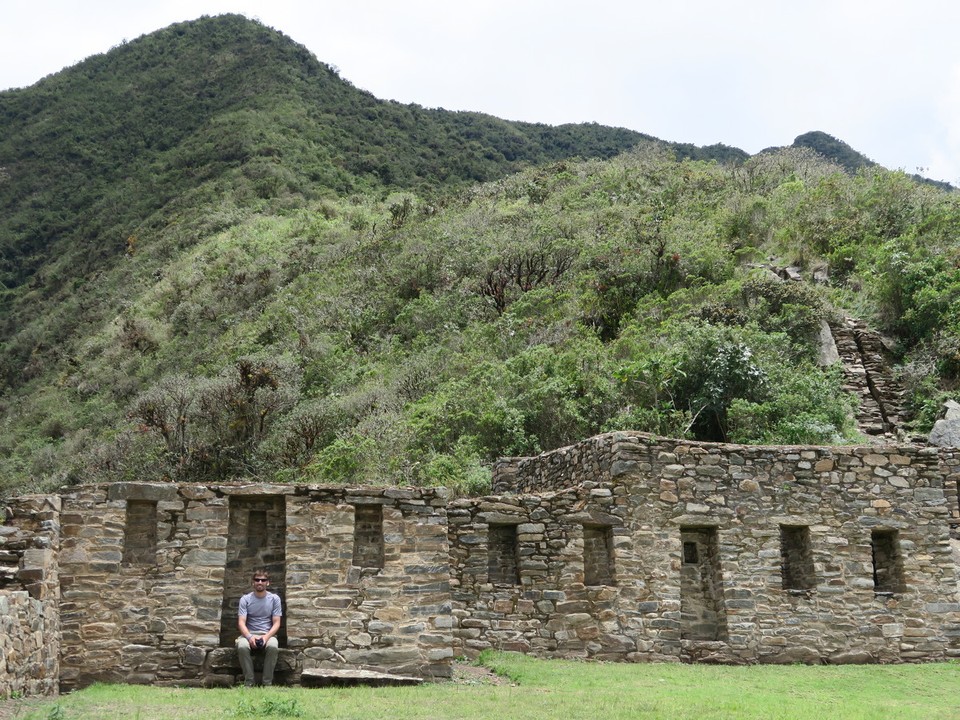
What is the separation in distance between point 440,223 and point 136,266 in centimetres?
2202

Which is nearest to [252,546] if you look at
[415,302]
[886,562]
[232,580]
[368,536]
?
[232,580]

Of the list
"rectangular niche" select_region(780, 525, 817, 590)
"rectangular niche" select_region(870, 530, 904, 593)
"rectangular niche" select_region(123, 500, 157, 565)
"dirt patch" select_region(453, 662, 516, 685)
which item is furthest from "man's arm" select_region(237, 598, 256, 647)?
"rectangular niche" select_region(870, 530, 904, 593)

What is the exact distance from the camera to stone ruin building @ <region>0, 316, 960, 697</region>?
35.2 ft

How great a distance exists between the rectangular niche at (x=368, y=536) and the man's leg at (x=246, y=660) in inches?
61.7

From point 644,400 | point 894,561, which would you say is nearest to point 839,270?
point 644,400

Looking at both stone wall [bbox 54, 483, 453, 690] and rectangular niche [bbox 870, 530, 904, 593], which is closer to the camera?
stone wall [bbox 54, 483, 453, 690]

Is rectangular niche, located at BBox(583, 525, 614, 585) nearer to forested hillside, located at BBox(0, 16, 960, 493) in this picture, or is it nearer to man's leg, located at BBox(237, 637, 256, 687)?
man's leg, located at BBox(237, 637, 256, 687)

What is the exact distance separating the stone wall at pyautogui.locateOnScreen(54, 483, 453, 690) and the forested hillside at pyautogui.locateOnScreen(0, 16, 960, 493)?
6582mm

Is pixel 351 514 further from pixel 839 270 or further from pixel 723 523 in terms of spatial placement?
pixel 839 270

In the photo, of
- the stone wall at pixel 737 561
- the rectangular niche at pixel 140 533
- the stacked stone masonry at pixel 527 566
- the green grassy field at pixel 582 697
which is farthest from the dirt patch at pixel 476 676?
the rectangular niche at pixel 140 533

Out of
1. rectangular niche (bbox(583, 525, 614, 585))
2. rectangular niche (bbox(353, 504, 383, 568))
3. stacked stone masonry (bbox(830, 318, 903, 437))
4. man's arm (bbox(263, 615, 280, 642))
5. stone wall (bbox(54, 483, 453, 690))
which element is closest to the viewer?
man's arm (bbox(263, 615, 280, 642))

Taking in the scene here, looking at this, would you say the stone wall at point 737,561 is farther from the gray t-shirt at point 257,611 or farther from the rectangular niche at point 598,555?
the gray t-shirt at point 257,611

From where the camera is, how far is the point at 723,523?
13.0 metres

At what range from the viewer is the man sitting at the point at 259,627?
34.5ft
